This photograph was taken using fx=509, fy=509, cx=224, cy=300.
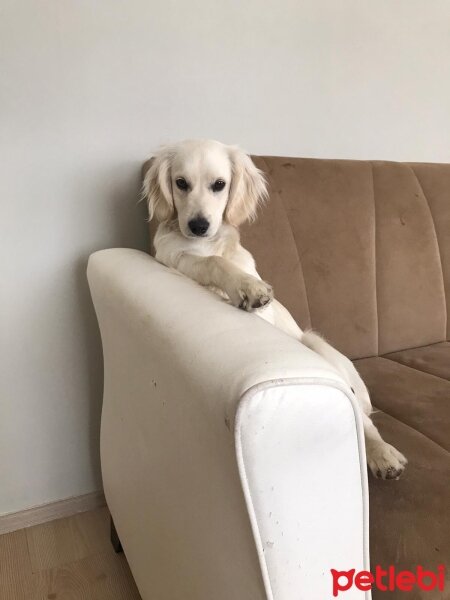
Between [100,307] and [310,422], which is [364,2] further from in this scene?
[310,422]

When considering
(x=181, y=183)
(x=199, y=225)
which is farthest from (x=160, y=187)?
(x=199, y=225)

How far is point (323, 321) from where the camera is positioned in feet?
4.89

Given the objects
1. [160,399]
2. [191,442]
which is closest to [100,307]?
[160,399]

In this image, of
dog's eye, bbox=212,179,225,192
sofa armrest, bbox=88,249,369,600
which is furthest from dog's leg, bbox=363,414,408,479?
dog's eye, bbox=212,179,225,192

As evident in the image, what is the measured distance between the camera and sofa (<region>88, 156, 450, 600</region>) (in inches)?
22.3

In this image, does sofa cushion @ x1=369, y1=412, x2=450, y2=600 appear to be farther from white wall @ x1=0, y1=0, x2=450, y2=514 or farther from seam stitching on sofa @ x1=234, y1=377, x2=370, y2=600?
white wall @ x1=0, y1=0, x2=450, y2=514

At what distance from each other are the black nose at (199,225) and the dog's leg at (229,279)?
0.07m

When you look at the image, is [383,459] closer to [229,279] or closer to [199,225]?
[229,279]

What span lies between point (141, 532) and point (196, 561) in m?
0.32

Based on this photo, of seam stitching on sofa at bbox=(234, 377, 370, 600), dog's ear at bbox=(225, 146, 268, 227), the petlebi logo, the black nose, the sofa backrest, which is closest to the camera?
seam stitching on sofa at bbox=(234, 377, 370, 600)

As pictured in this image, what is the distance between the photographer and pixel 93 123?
4.63ft

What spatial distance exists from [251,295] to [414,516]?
1.42ft

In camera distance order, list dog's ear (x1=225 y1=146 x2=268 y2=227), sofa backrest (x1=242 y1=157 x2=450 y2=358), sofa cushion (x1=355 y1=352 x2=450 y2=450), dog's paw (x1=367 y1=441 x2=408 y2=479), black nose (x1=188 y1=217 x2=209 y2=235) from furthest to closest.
Result: sofa backrest (x1=242 y1=157 x2=450 y2=358)
dog's ear (x1=225 y1=146 x2=268 y2=227)
black nose (x1=188 y1=217 x2=209 y2=235)
sofa cushion (x1=355 y1=352 x2=450 y2=450)
dog's paw (x1=367 y1=441 x2=408 y2=479)

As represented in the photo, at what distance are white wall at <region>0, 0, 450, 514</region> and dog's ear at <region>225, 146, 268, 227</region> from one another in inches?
11.0
